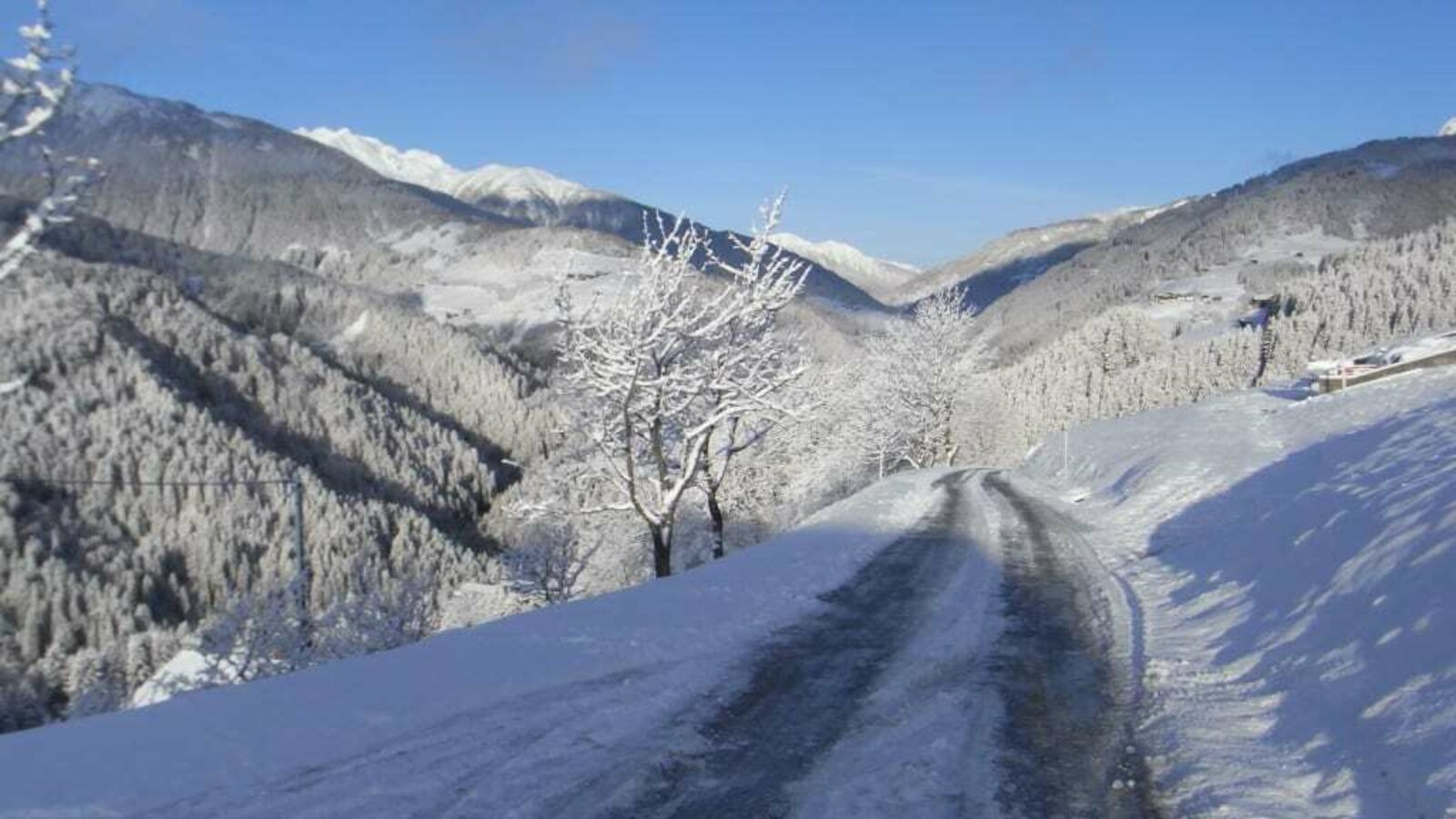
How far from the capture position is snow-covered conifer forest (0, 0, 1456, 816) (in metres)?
7.01

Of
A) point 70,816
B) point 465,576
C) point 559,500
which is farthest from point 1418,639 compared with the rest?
point 465,576

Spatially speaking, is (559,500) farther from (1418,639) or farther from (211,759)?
(1418,639)

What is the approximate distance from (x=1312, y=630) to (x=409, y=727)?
7610 mm

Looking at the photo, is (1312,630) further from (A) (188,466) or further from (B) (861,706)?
(A) (188,466)

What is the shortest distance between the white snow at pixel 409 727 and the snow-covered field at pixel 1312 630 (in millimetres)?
3649

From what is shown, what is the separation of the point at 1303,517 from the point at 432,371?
7149 inches

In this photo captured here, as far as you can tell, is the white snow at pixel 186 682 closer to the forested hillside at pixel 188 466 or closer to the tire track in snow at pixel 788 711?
the tire track in snow at pixel 788 711

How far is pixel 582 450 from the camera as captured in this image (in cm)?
1897

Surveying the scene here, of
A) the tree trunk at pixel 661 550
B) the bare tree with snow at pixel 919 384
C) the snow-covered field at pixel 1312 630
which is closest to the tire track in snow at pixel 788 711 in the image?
the snow-covered field at pixel 1312 630

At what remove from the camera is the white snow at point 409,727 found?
14.7 feet

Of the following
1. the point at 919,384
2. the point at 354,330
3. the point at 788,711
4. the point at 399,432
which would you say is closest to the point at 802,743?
the point at 788,711

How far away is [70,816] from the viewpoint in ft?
13.5

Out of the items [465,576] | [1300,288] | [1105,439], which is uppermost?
[1300,288]

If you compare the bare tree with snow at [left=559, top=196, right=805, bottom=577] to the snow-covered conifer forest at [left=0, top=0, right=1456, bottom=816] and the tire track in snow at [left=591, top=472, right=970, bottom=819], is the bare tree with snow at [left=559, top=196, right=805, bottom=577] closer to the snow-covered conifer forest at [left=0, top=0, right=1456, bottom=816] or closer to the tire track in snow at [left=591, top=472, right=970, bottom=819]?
the snow-covered conifer forest at [left=0, top=0, right=1456, bottom=816]
